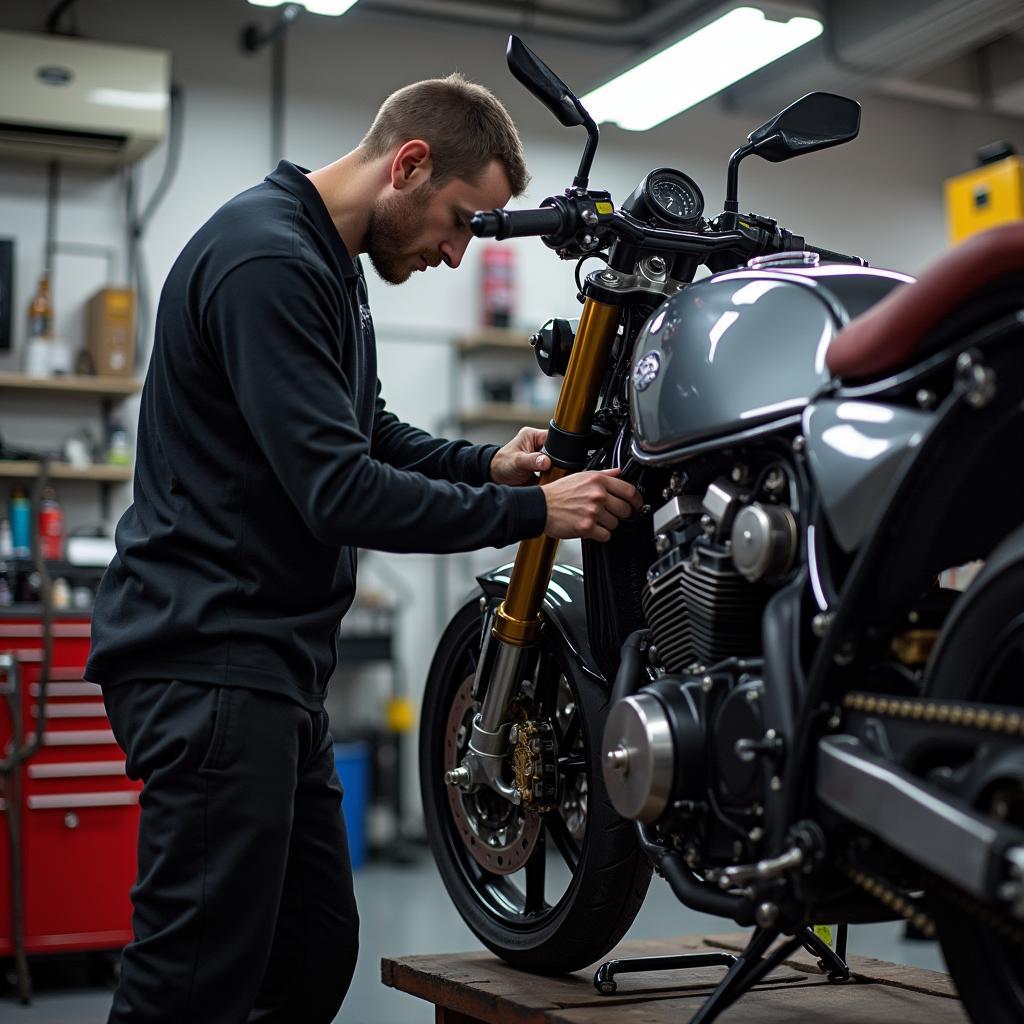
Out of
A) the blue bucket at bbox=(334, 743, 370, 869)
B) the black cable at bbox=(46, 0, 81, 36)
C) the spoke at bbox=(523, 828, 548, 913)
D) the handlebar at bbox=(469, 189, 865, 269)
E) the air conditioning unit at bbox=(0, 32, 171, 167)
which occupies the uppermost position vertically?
the black cable at bbox=(46, 0, 81, 36)

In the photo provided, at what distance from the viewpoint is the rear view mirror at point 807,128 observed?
1.76m

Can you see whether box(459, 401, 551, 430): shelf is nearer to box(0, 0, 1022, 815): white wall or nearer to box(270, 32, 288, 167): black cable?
box(0, 0, 1022, 815): white wall

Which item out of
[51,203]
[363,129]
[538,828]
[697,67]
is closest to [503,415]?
[363,129]

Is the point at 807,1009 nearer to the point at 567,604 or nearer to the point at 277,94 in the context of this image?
the point at 567,604

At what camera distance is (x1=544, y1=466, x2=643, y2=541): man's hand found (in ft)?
5.30

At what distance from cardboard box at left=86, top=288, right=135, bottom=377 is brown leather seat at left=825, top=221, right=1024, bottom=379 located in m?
3.88

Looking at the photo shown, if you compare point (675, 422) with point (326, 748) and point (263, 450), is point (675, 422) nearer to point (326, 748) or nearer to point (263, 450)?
point (263, 450)

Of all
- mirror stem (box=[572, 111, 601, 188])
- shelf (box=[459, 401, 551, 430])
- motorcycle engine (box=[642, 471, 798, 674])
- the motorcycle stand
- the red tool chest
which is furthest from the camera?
shelf (box=[459, 401, 551, 430])

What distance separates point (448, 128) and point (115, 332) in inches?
129

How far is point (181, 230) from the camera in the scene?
17.4 feet

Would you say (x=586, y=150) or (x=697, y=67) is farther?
(x=697, y=67)

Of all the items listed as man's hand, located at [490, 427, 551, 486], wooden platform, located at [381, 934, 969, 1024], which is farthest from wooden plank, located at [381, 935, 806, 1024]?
man's hand, located at [490, 427, 551, 486]

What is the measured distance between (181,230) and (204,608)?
402 cm

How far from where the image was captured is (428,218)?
5.93ft
